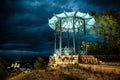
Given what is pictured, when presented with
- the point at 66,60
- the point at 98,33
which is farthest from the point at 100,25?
the point at 66,60

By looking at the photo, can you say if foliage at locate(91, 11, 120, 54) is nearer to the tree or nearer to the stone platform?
the stone platform

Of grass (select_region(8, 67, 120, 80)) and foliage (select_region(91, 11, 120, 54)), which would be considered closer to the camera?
grass (select_region(8, 67, 120, 80))

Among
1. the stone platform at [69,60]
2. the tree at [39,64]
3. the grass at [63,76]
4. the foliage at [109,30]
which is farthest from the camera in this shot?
the foliage at [109,30]

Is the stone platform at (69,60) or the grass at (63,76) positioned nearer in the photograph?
the grass at (63,76)

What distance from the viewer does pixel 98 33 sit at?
109ft

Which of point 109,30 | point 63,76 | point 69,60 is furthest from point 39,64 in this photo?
point 63,76

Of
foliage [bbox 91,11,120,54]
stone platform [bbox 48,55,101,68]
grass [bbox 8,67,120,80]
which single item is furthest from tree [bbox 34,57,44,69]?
grass [bbox 8,67,120,80]

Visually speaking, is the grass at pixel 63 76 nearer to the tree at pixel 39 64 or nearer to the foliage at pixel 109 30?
the tree at pixel 39 64

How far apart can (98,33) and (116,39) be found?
260 cm

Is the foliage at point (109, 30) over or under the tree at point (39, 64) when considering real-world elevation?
over

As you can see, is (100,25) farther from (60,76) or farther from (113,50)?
(60,76)

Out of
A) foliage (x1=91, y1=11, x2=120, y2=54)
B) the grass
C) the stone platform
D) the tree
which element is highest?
foliage (x1=91, y1=11, x2=120, y2=54)

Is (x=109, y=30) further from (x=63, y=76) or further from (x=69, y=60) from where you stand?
(x=63, y=76)

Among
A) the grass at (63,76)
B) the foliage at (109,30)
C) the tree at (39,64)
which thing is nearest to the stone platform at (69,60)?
the tree at (39,64)
